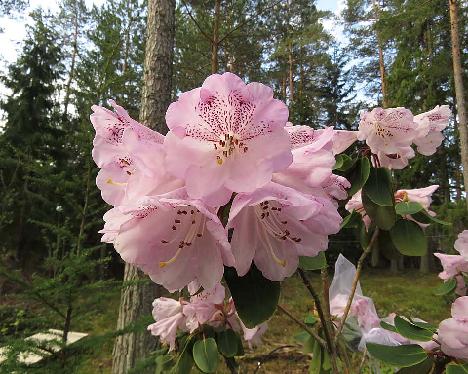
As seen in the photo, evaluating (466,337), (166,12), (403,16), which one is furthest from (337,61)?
(466,337)

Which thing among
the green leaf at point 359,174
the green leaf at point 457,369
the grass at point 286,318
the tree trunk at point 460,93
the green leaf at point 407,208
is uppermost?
the tree trunk at point 460,93

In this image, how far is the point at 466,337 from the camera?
37.1 inches

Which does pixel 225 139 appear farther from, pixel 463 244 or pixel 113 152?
pixel 463 244

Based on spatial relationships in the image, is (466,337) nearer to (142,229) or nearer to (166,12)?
(142,229)

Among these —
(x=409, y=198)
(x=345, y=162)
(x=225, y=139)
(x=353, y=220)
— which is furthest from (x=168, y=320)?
(x=225, y=139)

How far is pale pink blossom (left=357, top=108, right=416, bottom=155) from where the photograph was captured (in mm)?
1163

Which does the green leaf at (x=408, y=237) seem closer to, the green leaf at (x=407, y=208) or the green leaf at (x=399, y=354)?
the green leaf at (x=407, y=208)

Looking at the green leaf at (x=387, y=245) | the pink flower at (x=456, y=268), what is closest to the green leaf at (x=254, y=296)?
the green leaf at (x=387, y=245)

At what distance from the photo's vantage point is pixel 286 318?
7391 mm

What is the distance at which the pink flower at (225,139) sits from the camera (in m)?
0.48

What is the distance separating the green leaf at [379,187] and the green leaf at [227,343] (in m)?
0.74

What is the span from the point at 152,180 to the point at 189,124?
0.09 meters

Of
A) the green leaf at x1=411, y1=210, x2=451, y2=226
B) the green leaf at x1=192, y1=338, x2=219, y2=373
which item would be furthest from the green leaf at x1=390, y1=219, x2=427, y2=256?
the green leaf at x1=192, y1=338, x2=219, y2=373

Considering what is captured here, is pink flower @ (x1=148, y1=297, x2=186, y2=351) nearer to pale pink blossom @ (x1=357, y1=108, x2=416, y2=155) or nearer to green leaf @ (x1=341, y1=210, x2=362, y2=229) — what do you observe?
green leaf @ (x1=341, y1=210, x2=362, y2=229)
